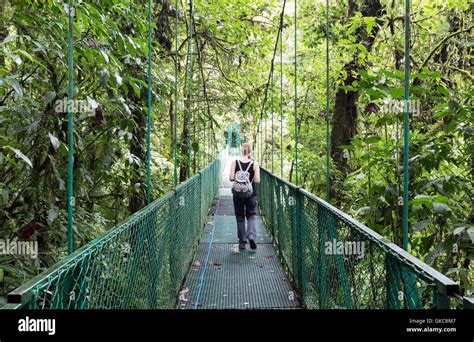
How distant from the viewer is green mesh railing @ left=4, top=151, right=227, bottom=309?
108 centimetres

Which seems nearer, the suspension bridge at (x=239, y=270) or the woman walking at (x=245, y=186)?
the suspension bridge at (x=239, y=270)

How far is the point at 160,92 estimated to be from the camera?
11.4ft

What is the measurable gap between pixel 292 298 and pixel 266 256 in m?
1.18

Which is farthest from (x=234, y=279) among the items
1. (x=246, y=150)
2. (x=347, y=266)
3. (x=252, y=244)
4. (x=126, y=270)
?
(x=126, y=270)

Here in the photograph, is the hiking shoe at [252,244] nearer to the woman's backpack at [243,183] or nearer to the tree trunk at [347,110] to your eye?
the woman's backpack at [243,183]

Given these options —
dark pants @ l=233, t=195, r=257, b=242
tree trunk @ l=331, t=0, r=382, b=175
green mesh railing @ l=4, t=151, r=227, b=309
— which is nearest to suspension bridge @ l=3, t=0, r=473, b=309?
green mesh railing @ l=4, t=151, r=227, b=309

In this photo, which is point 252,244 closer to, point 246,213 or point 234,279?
point 246,213

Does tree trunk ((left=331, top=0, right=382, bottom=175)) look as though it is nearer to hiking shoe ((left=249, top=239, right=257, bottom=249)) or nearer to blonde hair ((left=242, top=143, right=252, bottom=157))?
blonde hair ((left=242, top=143, right=252, bottom=157))

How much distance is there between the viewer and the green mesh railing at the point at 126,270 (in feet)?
3.55

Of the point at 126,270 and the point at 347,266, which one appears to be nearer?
the point at 126,270

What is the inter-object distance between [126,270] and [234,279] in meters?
1.84

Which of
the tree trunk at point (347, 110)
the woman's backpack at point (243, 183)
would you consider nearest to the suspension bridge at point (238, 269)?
the woman's backpack at point (243, 183)

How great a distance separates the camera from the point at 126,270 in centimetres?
172
